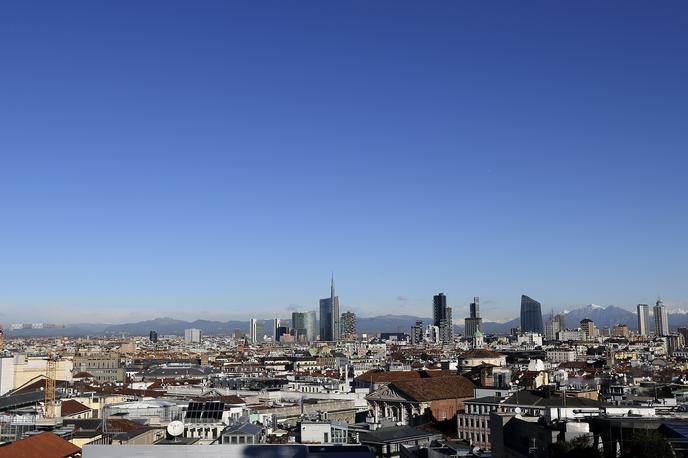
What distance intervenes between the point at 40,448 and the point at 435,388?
191ft

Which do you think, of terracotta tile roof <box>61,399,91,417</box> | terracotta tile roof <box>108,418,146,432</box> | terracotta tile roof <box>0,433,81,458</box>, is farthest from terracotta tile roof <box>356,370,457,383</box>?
terracotta tile roof <box>0,433,81,458</box>

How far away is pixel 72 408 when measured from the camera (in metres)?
68.5

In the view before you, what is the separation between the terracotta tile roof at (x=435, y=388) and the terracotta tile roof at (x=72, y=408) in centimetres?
3552

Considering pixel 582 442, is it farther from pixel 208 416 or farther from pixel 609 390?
pixel 609 390

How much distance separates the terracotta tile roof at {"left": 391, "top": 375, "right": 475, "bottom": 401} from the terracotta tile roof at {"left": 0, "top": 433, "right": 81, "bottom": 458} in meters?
51.3

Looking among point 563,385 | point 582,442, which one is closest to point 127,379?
point 563,385

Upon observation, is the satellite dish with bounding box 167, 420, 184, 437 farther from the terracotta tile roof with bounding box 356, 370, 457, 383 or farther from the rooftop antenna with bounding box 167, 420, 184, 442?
the terracotta tile roof with bounding box 356, 370, 457, 383

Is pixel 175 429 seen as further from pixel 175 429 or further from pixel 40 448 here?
pixel 40 448

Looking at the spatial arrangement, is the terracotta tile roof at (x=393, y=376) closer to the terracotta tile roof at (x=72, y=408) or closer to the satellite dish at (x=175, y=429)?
the terracotta tile roof at (x=72, y=408)

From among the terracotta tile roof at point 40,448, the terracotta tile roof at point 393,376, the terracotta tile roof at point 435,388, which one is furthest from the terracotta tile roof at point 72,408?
the terracotta tile roof at point 393,376

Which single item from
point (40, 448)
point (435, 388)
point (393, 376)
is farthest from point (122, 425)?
point (393, 376)

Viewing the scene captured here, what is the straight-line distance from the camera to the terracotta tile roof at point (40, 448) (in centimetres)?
3888

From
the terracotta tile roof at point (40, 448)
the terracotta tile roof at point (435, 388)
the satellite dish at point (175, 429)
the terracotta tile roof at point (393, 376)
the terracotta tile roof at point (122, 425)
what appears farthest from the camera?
the terracotta tile roof at point (393, 376)

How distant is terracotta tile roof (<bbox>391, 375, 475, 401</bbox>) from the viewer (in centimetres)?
9025
